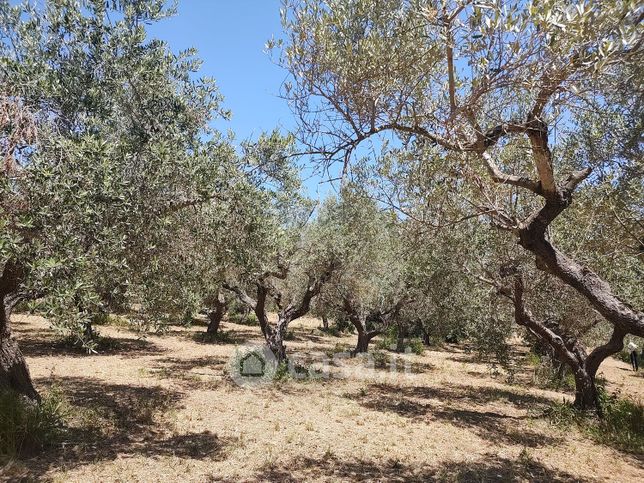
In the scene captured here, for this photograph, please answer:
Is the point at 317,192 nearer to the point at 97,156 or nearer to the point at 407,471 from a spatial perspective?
the point at 97,156

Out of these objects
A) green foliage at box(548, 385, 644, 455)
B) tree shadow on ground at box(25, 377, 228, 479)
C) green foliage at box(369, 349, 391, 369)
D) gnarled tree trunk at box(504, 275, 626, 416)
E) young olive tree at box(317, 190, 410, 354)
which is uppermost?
young olive tree at box(317, 190, 410, 354)

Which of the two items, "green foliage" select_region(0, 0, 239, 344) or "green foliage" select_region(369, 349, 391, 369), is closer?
"green foliage" select_region(0, 0, 239, 344)

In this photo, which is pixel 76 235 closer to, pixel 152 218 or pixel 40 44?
pixel 152 218

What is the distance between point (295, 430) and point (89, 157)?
279 inches

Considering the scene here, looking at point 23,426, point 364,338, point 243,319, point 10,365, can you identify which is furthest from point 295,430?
point 243,319

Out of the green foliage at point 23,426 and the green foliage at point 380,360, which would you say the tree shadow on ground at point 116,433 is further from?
the green foliage at point 380,360

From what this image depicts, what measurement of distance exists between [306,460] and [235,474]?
1.42 meters

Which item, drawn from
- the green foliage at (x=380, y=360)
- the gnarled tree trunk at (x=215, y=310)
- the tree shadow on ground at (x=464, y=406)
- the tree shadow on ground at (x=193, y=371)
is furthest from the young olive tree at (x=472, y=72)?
the gnarled tree trunk at (x=215, y=310)

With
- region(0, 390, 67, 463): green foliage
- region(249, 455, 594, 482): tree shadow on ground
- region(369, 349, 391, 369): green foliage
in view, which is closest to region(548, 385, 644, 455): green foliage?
region(249, 455, 594, 482): tree shadow on ground

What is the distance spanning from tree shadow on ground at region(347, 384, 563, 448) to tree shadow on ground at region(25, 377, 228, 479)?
17.7 feet

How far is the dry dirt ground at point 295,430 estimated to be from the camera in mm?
7510

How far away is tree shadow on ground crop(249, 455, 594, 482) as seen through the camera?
741 centimetres

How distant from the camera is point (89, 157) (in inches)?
227

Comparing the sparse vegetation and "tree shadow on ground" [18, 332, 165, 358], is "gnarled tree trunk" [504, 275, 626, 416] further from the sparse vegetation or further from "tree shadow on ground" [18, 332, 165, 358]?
"tree shadow on ground" [18, 332, 165, 358]
